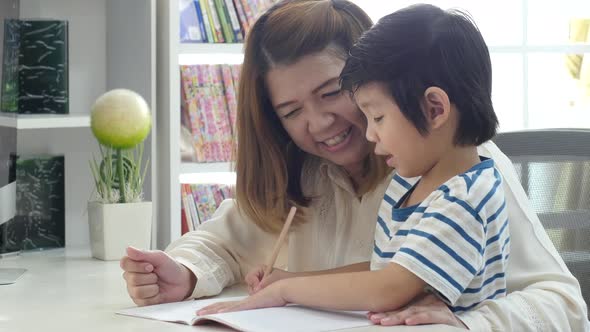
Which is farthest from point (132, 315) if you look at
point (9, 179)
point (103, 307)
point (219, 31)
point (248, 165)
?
point (219, 31)

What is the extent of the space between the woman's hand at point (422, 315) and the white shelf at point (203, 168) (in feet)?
4.16

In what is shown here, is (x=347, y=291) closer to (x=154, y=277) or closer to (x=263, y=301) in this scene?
(x=263, y=301)

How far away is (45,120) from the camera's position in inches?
80.4

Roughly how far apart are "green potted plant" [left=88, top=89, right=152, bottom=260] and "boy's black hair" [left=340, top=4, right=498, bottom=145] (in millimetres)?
922

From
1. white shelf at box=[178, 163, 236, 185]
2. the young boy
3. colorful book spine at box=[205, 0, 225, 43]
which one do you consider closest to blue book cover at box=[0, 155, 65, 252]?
white shelf at box=[178, 163, 236, 185]

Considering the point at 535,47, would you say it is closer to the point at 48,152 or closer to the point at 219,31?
the point at 219,31

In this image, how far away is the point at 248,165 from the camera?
5.08ft

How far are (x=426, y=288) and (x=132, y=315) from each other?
1.27ft

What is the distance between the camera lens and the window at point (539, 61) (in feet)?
10.6

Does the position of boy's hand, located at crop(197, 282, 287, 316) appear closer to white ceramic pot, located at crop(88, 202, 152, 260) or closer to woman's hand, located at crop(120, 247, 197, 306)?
woman's hand, located at crop(120, 247, 197, 306)

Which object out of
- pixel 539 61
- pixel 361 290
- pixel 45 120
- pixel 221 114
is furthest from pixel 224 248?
pixel 539 61

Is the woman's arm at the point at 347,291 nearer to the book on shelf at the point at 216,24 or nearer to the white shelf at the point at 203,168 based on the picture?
the white shelf at the point at 203,168

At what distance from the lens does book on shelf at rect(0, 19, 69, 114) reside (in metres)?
2.12

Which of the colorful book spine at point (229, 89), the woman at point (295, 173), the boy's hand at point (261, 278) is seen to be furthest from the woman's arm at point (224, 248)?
the colorful book spine at point (229, 89)
